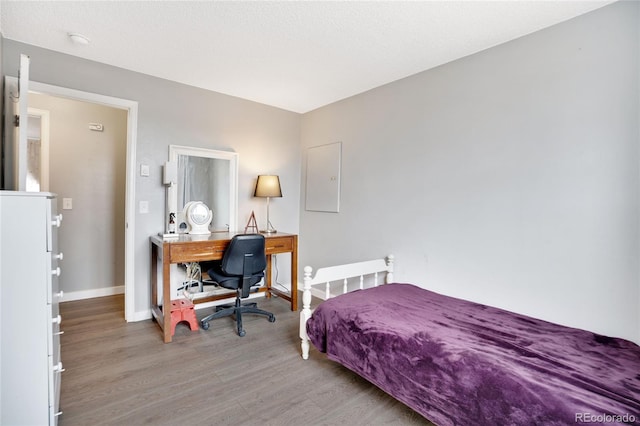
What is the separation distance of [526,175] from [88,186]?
4314 mm

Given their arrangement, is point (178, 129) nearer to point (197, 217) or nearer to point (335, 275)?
point (197, 217)

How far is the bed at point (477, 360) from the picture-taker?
1184mm

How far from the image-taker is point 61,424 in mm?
1588

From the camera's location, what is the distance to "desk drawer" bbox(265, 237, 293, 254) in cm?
320

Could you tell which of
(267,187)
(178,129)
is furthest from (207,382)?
(178,129)

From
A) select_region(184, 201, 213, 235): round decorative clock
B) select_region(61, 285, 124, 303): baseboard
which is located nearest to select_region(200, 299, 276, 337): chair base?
select_region(184, 201, 213, 235): round decorative clock

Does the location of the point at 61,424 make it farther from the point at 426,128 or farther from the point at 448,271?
the point at 426,128

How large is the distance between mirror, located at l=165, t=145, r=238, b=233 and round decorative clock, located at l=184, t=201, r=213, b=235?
92mm

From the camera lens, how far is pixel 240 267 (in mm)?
2736

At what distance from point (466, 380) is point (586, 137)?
1.56m

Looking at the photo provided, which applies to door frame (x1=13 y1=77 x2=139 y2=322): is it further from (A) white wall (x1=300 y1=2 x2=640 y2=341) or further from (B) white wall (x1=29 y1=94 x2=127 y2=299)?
(A) white wall (x1=300 y1=2 x2=640 y2=341)

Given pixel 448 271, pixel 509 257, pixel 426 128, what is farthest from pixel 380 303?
pixel 426 128

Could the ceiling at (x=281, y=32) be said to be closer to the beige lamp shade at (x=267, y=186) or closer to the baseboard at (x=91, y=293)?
the beige lamp shade at (x=267, y=186)

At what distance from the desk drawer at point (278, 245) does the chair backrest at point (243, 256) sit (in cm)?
35
